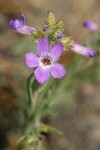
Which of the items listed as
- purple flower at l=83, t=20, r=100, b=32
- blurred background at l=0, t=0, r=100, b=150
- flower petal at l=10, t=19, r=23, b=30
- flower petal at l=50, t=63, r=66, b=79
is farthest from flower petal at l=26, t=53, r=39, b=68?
blurred background at l=0, t=0, r=100, b=150

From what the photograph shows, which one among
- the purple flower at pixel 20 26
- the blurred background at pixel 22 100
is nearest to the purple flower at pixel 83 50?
the purple flower at pixel 20 26

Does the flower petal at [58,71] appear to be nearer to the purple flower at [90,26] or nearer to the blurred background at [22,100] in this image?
the purple flower at [90,26]

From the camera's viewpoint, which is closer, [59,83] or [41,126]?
[41,126]

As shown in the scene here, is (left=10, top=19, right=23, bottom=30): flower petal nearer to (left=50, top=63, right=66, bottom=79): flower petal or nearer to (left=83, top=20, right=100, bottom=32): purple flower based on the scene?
(left=50, top=63, right=66, bottom=79): flower petal

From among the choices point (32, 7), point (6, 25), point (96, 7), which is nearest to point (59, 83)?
point (6, 25)

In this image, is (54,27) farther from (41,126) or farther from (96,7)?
(96,7)

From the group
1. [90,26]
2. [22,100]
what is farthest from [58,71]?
[22,100]

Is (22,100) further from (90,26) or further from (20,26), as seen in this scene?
(20,26)
